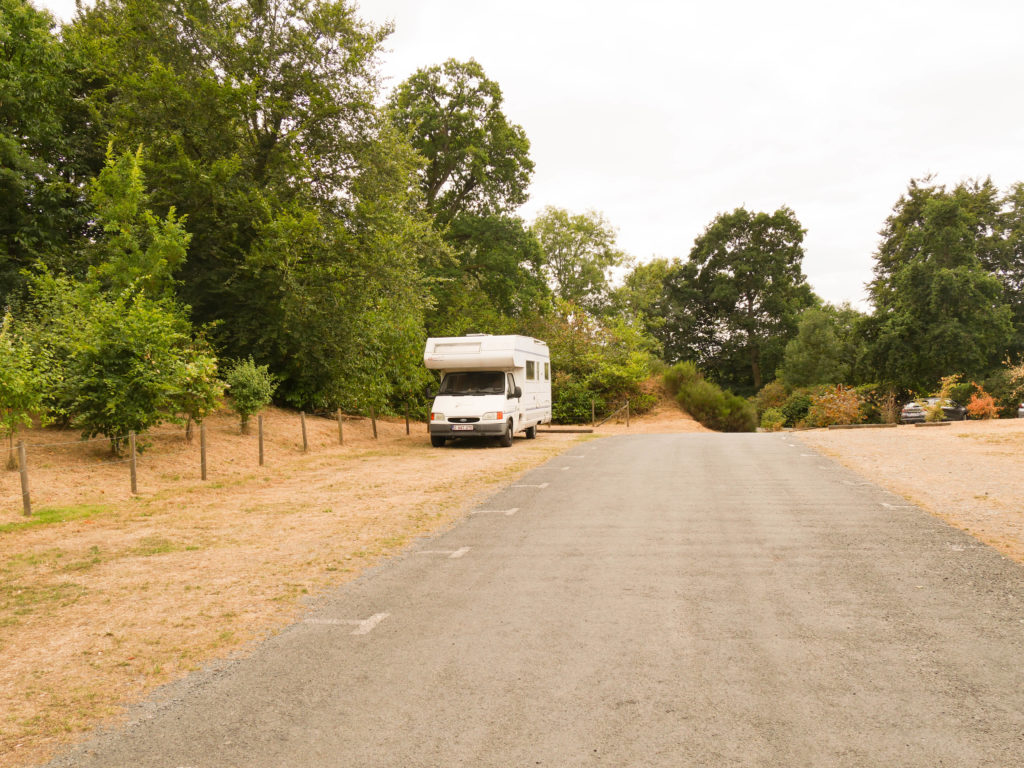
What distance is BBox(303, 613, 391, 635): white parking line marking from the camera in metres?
4.52

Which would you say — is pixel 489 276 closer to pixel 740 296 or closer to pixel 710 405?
pixel 710 405

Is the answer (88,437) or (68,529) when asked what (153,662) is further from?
(88,437)

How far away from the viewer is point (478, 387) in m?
18.3

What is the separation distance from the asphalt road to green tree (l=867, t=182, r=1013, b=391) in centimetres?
2863

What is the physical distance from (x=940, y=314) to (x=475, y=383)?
81.5 feet

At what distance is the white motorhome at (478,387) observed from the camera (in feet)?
57.1

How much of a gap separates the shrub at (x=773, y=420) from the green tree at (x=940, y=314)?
5127 millimetres

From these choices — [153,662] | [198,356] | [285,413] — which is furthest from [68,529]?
[285,413]

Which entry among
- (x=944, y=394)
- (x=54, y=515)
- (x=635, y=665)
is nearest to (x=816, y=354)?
(x=944, y=394)

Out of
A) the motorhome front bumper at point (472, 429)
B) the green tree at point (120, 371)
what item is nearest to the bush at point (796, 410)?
the motorhome front bumper at point (472, 429)

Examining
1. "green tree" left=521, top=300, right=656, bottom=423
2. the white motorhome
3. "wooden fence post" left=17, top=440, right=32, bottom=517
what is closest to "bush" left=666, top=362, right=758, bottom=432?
"green tree" left=521, top=300, right=656, bottom=423

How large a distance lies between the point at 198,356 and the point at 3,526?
641 cm

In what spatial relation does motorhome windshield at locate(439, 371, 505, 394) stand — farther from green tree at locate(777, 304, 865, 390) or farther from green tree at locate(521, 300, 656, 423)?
green tree at locate(777, 304, 865, 390)

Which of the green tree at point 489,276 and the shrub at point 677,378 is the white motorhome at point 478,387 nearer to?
the green tree at point 489,276
